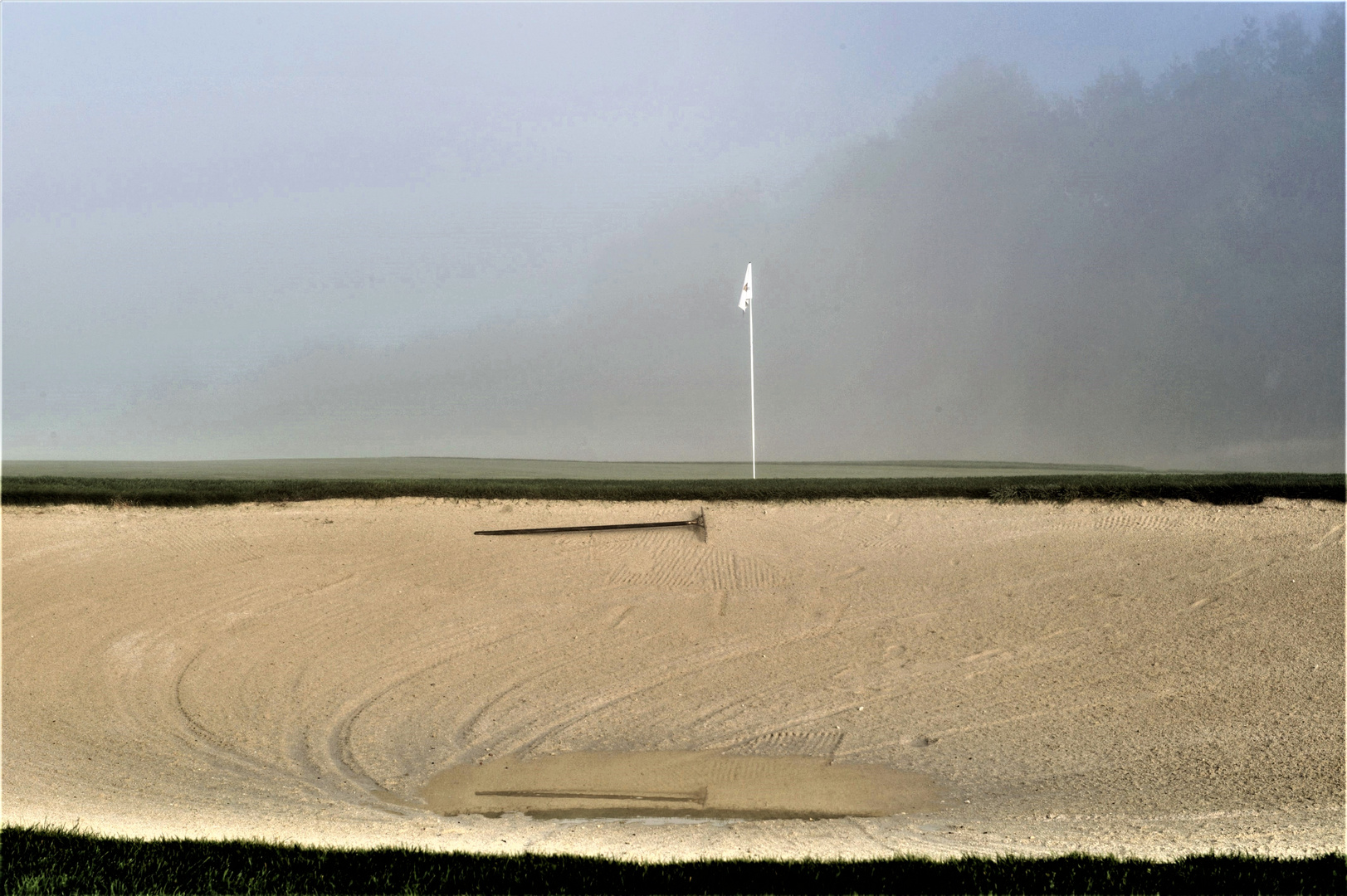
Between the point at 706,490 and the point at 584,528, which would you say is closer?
the point at 584,528

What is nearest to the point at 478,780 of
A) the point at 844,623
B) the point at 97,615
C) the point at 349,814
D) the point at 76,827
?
the point at 349,814

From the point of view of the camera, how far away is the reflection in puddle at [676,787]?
655cm

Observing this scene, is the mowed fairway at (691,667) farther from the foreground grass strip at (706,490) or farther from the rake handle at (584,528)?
the foreground grass strip at (706,490)

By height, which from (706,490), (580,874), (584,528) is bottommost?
(580,874)

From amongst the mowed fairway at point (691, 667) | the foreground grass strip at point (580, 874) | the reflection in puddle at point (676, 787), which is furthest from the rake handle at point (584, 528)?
the foreground grass strip at point (580, 874)

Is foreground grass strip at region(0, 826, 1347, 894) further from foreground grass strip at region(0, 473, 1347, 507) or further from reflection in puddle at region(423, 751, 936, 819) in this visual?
foreground grass strip at region(0, 473, 1347, 507)

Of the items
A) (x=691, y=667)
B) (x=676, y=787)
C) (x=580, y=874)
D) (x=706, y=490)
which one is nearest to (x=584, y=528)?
(x=706, y=490)

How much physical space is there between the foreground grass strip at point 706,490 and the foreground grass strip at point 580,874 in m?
7.64

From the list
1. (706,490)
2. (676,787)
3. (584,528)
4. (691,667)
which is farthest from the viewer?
(706,490)

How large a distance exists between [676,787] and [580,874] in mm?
2321

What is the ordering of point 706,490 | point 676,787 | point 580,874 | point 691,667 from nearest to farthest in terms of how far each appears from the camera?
point 580,874 < point 676,787 < point 691,667 < point 706,490

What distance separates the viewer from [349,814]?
632 cm

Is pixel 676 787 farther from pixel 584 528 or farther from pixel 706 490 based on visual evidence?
pixel 706 490

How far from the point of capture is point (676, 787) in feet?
22.8
